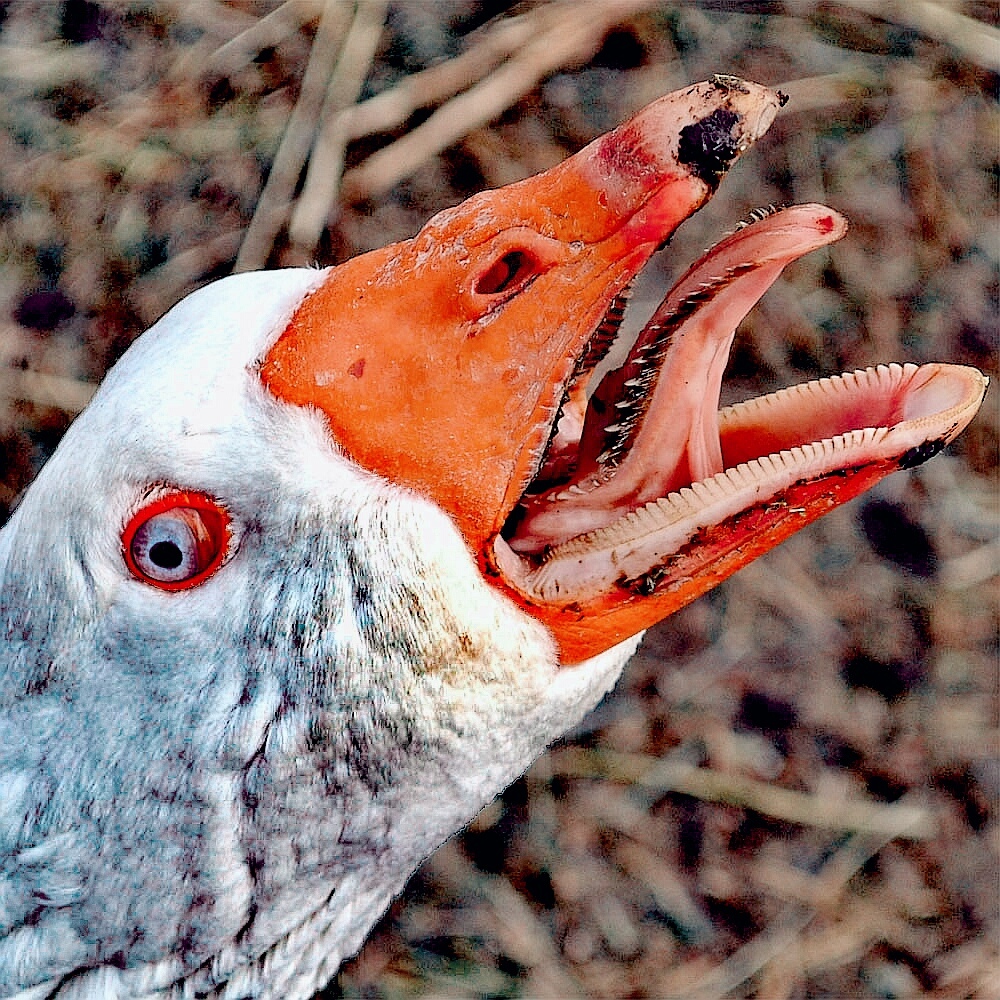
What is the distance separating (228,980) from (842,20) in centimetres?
307

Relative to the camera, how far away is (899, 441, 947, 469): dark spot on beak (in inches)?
58.1

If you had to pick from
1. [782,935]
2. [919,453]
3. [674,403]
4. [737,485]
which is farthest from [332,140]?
[782,935]

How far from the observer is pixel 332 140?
3.29 meters

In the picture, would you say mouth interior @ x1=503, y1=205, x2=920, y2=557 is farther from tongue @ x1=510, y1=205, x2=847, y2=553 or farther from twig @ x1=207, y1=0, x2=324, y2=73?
twig @ x1=207, y1=0, x2=324, y2=73

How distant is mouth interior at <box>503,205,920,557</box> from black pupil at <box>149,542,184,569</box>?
0.49 meters

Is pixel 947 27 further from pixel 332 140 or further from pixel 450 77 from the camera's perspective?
pixel 332 140

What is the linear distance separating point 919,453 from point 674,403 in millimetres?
389

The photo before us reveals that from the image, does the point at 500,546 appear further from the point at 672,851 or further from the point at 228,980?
the point at 672,851

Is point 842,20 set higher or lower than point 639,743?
higher

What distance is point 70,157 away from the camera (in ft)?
11.0

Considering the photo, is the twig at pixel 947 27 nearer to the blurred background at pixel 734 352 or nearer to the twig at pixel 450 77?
the blurred background at pixel 734 352

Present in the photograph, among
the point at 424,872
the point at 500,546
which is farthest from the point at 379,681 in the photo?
the point at 424,872

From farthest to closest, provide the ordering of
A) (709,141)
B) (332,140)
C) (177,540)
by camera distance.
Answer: (332,140)
(177,540)
(709,141)

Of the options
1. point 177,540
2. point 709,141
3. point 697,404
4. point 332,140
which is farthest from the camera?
point 332,140
